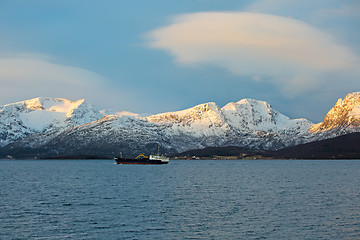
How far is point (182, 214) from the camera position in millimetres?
71188

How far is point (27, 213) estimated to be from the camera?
7150 cm

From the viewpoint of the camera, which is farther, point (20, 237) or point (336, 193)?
point (336, 193)

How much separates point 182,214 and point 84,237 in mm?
20797

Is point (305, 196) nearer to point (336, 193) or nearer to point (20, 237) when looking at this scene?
point (336, 193)

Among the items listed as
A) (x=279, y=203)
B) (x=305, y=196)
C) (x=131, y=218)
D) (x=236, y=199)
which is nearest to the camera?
(x=131, y=218)

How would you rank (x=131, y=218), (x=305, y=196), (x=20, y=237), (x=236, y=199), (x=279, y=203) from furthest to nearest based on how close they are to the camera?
1. (x=305, y=196)
2. (x=236, y=199)
3. (x=279, y=203)
4. (x=131, y=218)
5. (x=20, y=237)

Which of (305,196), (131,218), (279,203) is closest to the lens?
(131,218)

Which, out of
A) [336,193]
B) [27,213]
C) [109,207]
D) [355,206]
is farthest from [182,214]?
[336,193]

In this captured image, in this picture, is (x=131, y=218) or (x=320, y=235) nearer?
(x=320, y=235)

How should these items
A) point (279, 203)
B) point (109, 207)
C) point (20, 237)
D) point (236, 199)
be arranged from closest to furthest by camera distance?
point (20, 237) → point (109, 207) → point (279, 203) → point (236, 199)

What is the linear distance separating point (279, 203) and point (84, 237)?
144 feet

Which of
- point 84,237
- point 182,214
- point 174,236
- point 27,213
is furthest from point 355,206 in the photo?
point 27,213

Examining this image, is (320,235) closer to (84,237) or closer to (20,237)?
(84,237)

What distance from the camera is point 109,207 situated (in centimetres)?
7925
